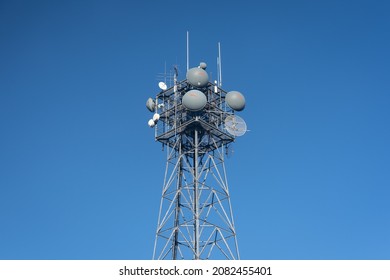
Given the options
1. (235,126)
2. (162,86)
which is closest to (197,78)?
(162,86)

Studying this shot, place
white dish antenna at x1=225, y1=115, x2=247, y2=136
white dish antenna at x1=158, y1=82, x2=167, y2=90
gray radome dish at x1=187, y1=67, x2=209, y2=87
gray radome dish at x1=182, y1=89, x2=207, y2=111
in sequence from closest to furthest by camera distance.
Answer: gray radome dish at x1=182, y1=89, x2=207, y2=111, gray radome dish at x1=187, y1=67, x2=209, y2=87, white dish antenna at x1=225, y1=115, x2=247, y2=136, white dish antenna at x1=158, y1=82, x2=167, y2=90

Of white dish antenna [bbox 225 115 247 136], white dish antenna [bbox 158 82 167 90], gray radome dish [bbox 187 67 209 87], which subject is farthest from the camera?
white dish antenna [bbox 158 82 167 90]

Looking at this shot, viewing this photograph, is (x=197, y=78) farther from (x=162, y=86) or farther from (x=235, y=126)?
(x=235, y=126)

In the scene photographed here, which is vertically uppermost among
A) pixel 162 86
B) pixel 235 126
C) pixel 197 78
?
pixel 162 86

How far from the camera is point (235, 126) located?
57.4 metres

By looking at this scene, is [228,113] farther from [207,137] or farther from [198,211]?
[198,211]

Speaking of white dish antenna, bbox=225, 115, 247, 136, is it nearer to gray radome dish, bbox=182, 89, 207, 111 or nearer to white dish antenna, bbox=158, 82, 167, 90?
gray radome dish, bbox=182, 89, 207, 111

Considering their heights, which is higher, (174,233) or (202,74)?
(202,74)

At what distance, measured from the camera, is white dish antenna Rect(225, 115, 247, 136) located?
5725cm
